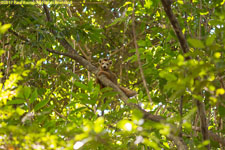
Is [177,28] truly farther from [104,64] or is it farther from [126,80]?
[126,80]

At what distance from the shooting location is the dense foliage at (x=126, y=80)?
2.28 metres

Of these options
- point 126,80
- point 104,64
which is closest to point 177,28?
point 104,64

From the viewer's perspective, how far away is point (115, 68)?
884cm

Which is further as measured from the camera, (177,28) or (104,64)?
(104,64)

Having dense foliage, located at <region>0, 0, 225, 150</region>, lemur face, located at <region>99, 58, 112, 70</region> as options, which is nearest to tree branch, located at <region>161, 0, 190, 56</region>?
dense foliage, located at <region>0, 0, 225, 150</region>

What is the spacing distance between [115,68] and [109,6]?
192 cm

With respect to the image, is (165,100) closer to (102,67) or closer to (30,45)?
(30,45)

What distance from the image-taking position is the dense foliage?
2.28 metres

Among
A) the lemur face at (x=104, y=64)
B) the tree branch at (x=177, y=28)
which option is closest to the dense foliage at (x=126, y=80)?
the tree branch at (x=177, y=28)

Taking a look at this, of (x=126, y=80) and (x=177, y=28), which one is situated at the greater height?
(x=126, y=80)

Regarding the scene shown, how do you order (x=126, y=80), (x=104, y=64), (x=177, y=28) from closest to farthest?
(x=177, y=28) < (x=104, y=64) < (x=126, y=80)

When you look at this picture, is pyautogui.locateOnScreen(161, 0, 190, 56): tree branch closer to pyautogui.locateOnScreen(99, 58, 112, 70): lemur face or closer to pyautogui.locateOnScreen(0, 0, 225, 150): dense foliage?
pyautogui.locateOnScreen(0, 0, 225, 150): dense foliage

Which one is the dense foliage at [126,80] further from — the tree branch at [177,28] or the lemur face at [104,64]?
the lemur face at [104,64]

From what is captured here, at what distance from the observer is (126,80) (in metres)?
8.54
